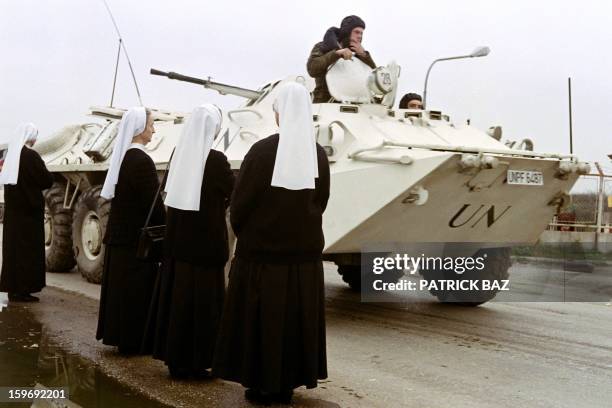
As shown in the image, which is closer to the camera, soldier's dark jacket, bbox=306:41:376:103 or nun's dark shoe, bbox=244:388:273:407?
nun's dark shoe, bbox=244:388:273:407

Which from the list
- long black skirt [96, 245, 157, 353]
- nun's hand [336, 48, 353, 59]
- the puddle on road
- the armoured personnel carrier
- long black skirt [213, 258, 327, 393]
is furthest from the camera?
nun's hand [336, 48, 353, 59]

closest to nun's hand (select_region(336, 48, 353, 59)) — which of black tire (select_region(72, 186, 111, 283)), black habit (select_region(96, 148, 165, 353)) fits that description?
black habit (select_region(96, 148, 165, 353))

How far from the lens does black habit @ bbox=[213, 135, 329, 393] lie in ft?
13.5

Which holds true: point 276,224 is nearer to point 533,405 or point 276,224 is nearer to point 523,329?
point 533,405

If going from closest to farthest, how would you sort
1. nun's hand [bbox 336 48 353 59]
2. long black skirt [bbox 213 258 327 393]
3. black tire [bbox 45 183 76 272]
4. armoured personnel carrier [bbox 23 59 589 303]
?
long black skirt [bbox 213 258 327 393], armoured personnel carrier [bbox 23 59 589 303], nun's hand [bbox 336 48 353 59], black tire [bbox 45 183 76 272]

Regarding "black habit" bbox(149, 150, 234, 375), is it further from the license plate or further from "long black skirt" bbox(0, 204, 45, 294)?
"long black skirt" bbox(0, 204, 45, 294)

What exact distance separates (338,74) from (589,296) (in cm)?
464

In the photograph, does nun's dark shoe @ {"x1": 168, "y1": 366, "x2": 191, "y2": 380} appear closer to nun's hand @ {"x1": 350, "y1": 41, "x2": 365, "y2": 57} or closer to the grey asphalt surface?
the grey asphalt surface

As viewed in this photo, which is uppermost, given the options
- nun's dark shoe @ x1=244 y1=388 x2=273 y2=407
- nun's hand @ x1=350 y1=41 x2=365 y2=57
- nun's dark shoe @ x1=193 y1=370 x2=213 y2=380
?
nun's hand @ x1=350 y1=41 x2=365 y2=57

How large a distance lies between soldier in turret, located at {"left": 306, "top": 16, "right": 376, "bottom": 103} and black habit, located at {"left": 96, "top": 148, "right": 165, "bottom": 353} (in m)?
2.94

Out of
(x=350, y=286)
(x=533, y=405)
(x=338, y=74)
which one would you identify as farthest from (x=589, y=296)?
(x=533, y=405)

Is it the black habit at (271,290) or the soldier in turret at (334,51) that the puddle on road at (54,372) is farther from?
the soldier in turret at (334,51)

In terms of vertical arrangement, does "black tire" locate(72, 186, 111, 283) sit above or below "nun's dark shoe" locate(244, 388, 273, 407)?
above

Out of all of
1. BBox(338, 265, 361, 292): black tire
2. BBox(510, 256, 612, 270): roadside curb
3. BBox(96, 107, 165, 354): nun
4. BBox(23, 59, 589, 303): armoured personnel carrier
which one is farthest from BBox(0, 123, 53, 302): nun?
BBox(510, 256, 612, 270): roadside curb
